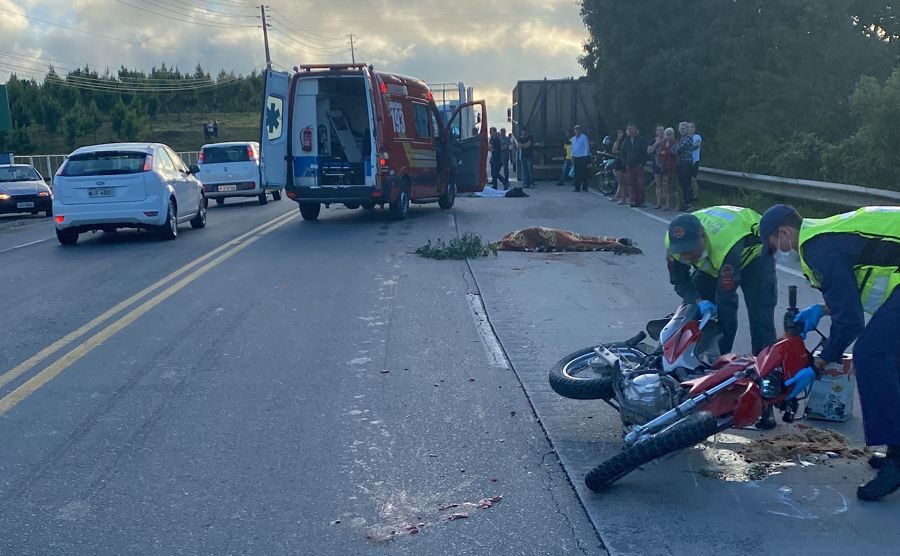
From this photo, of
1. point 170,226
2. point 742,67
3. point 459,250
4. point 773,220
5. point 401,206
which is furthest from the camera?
point 742,67

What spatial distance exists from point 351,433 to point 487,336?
3.01 meters

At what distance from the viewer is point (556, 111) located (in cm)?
3184

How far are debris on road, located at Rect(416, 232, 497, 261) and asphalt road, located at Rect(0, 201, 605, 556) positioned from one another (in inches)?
83.2

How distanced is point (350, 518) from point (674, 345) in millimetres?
2035

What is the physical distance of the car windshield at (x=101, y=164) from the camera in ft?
53.4

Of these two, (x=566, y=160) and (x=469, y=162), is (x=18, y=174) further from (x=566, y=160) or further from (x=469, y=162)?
(x=566, y=160)

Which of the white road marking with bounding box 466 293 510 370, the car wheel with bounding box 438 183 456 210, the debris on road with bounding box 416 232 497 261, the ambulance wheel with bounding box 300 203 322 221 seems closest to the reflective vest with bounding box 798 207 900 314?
the white road marking with bounding box 466 293 510 370

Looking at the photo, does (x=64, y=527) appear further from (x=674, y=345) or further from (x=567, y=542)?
(x=674, y=345)

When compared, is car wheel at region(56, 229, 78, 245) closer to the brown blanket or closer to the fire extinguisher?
the fire extinguisher

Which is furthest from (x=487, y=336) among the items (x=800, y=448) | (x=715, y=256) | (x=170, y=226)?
(x=170, y=226)

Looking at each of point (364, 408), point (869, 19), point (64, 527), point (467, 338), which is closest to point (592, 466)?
point (364, 408)

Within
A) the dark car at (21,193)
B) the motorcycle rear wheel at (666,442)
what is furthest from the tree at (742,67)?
the motorcycle rear wheel at (666,442)

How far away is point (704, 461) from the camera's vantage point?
545 cm

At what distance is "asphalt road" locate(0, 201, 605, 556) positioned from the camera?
4.70 meters
